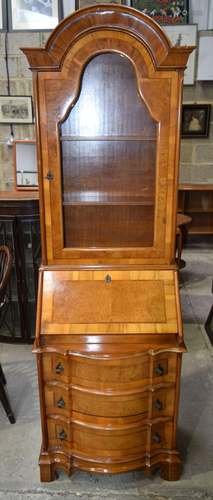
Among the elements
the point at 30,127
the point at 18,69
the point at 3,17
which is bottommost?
the point at 30,127

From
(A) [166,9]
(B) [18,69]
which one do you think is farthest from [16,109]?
(A) [166,9]

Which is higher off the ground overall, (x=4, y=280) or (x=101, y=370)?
(x=4, y=280)

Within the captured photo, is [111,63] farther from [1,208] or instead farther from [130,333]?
[1,208]

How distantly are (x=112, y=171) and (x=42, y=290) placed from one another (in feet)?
1.98

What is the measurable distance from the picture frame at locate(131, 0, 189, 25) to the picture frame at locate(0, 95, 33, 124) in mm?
1728

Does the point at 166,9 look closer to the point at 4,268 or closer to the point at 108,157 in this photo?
the point at 108,157

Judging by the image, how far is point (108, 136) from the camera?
1508mm

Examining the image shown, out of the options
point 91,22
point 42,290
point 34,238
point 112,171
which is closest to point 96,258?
point 42,290

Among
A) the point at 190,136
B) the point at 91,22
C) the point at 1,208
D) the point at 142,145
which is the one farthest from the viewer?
the point at 190,136

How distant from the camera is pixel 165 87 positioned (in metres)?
1.41

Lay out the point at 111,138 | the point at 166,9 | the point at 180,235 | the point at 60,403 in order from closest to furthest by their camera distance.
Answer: the point at 111,138 → the point at 60,403 → the point at 180,235 → the point at 166,9

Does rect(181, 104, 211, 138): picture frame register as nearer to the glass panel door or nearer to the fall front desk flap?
the glass panel door

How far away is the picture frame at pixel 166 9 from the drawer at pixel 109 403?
443cm

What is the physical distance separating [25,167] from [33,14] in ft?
7.48
